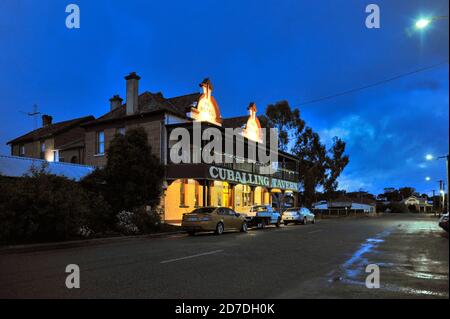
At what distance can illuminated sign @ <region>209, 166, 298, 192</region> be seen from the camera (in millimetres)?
30719

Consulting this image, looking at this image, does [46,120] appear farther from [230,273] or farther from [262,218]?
[230,273]

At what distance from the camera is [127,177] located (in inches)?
902

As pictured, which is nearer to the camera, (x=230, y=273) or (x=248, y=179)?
(x=230, y=273)

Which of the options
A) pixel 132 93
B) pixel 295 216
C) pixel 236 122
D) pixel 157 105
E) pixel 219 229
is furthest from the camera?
pixel 236 122

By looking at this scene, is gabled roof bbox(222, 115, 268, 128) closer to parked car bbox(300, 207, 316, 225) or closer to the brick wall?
parked car bbox(300, 207, 316, 225)

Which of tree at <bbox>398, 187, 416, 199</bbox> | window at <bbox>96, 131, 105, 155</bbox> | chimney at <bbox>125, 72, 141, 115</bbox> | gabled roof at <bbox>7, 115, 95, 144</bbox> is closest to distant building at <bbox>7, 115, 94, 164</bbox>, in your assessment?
gabled roof at <bbox>7, 115, 95, 144</bbox>

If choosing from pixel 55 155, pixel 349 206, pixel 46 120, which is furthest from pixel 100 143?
pixel 349 206

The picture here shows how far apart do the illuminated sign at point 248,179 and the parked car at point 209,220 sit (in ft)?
22.3

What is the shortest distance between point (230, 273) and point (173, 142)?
71.4 feet

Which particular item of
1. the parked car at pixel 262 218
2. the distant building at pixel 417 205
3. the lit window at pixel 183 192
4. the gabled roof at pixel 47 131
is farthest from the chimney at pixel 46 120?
the distant building at pixel 417 205
